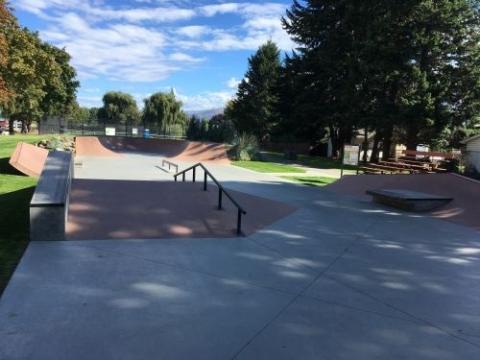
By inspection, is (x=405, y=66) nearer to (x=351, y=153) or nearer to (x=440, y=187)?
(x=351, y=153)

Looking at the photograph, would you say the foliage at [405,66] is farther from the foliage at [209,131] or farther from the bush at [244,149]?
the foliage at [209,131]

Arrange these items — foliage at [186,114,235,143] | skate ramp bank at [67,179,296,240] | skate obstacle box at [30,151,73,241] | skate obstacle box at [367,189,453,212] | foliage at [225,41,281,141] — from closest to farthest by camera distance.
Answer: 1. skate obstacle box at [30,151,73,241]
2. skate ramp bank at [67,179,296,240]
3. skate obstacle box at [367,189,453,212]
4. foliage at [186,114,235,143]
5. foliage at [225,41,281,141]

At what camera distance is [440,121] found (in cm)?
2994

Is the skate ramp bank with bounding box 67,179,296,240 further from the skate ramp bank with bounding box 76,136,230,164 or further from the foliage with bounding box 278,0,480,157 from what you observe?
the foliage with bounding box 278,0,480,157

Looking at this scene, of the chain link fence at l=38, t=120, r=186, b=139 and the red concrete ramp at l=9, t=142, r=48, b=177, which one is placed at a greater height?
the chain link fence at l=38, t=120, r=186, b=139

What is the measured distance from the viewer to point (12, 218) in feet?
27.7

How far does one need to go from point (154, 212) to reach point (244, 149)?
22.9 metres

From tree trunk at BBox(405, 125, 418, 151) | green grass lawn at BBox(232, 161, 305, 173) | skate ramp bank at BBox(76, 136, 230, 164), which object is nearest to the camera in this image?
green grass lawn at BBox(232, 161, 305, 173)

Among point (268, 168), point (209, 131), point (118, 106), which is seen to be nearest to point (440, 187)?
point (268, 168)

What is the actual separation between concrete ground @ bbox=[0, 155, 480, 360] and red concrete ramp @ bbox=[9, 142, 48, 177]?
30.9 ft

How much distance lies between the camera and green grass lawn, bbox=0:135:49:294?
19.4ft

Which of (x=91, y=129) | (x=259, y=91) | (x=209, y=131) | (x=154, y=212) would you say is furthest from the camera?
(x=259, y=91)

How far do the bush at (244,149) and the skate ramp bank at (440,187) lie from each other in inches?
570

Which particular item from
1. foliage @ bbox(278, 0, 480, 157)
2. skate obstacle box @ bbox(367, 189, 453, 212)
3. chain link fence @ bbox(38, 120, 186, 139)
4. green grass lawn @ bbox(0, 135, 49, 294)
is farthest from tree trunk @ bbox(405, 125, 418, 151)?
green grass lawn @ bbox(0, 135, 49, 294)
